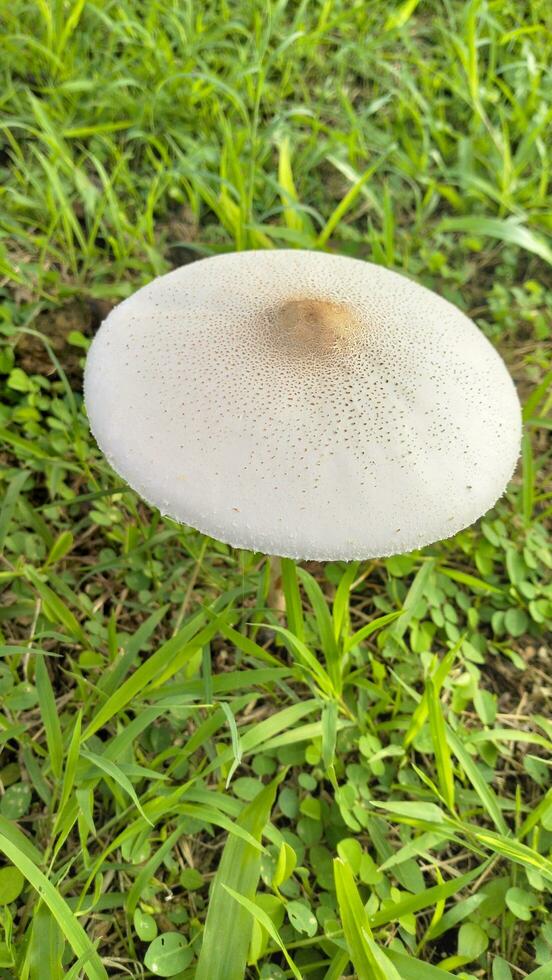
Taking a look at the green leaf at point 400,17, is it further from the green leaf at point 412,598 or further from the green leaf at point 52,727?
the green leaf at point 52,727

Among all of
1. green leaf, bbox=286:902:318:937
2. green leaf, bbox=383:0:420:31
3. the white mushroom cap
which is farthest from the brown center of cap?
green leaf, bbox=383:0:420:31

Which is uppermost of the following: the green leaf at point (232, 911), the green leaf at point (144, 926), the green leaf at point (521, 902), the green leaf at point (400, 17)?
the green leaf at point (400, 17)

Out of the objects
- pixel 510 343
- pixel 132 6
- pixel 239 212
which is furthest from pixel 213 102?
pixel 510 343

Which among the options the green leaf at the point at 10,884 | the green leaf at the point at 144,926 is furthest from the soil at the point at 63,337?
the green leaf at the point at 144,926

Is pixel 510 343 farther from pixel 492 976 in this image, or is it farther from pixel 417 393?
pixel 492 976

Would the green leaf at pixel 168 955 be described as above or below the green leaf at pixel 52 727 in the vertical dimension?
below

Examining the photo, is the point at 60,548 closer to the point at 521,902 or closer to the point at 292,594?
the point at 292,594
